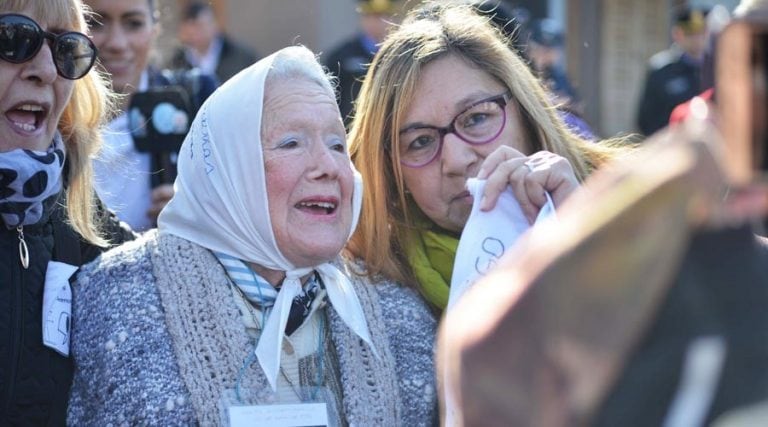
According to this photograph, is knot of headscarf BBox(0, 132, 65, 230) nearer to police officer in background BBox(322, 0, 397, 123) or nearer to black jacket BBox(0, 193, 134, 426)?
black jacket BBox(0, 193, 134, 426)

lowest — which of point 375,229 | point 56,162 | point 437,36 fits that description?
point 375,229

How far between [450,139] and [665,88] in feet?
18.1

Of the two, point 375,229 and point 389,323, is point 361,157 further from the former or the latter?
point 389,323

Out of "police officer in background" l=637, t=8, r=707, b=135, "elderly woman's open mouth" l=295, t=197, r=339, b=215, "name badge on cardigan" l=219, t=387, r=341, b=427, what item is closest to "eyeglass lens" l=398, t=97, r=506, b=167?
"elderly woman's open mouth" l=295, t=197, r=339, b=215

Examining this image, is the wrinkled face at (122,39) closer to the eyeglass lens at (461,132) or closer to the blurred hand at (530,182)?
the eyeglass lens at (461,132)

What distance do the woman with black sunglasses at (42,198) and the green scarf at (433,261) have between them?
82 centimetres

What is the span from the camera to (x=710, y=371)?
1.33 metres

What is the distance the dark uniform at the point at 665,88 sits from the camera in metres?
8.22

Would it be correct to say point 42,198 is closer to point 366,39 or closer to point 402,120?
point 402,120

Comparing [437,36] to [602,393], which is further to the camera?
[437,36]

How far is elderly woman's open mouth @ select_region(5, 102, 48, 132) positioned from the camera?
3.01 meters

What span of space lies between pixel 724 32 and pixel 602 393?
0.42 metres

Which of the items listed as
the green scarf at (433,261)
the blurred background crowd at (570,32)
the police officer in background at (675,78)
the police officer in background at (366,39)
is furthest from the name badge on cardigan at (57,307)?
the police officer in background at (675,78)

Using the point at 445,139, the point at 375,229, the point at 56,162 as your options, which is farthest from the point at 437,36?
the point at 56,162
